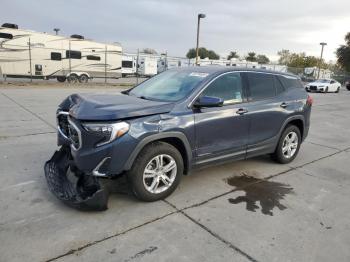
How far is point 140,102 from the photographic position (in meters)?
4.05

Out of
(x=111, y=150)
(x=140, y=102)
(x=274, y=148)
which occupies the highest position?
(x=140, y=102)

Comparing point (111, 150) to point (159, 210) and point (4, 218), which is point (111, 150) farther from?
point (4, 218)

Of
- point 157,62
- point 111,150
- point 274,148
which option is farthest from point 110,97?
point 157,62

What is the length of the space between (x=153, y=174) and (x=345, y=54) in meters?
62.8

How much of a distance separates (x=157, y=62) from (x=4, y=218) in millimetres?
41803

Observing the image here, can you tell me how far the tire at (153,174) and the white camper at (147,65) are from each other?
124ft

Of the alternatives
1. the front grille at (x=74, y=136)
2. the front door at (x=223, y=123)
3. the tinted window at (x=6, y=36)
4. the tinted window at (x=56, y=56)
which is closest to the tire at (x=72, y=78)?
the tinted window at (x=56, y=56)

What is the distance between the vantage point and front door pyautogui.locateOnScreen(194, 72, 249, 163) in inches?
167

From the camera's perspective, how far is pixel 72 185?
12.6 feet

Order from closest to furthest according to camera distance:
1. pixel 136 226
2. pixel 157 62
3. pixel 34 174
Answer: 1. pixel 136 226
2. pixel 34 174
3. pixel 157 62

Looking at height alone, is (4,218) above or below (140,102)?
below

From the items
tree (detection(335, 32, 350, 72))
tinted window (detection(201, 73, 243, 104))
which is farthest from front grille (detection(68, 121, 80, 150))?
tree (detection(335, 32, 350, 72))

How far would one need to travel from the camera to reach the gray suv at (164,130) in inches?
140

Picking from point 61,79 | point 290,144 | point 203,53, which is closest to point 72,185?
point 290,144
